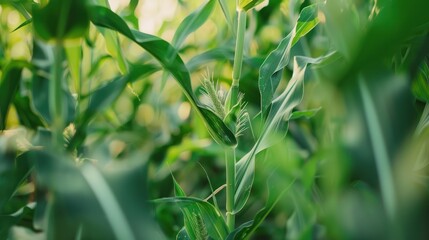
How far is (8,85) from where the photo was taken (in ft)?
2.33

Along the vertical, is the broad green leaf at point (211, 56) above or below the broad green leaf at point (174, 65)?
below

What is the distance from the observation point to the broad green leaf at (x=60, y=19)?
1.60 feet

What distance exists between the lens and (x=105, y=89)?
69cm

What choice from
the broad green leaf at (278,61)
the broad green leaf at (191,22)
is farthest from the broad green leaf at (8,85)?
the broad green leaf at (278,61)

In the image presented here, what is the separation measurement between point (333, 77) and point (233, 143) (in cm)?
27

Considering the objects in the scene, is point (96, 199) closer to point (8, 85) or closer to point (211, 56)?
point (8, 85)

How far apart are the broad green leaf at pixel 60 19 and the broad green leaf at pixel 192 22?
25 cm

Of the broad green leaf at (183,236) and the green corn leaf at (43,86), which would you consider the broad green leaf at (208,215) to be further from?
the green corn leaf at (43,86)

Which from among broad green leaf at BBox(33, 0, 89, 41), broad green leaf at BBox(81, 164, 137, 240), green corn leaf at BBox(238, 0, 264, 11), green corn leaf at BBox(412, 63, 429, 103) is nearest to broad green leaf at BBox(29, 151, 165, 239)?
broad green leaf at BBox(81, 164, 137, 240)

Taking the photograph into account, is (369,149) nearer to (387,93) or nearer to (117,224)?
(387,93)

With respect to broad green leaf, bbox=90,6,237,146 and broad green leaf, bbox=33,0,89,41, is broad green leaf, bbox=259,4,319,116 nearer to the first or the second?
broad green leaf, bbox=90,6,237,146

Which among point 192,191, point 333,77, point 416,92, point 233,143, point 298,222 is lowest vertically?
point 192,191

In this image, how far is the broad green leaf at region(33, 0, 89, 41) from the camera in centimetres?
49

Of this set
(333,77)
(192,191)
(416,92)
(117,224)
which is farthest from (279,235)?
(333,77)
